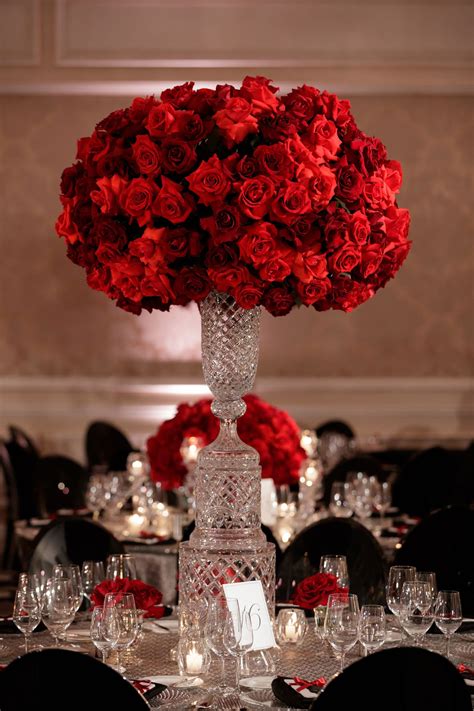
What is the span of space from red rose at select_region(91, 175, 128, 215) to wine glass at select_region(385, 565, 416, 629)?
1092 mm

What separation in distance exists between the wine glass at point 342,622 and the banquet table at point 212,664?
0.12m

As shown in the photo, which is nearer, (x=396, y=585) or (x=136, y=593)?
(x=396, y=585)

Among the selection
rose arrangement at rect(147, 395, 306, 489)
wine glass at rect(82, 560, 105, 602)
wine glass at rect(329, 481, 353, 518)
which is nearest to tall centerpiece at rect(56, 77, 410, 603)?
wine glass at rect(82, 560, 105, 602)

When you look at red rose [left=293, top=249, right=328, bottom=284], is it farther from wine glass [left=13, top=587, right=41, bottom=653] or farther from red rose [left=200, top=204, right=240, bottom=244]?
wine glass [left=13, top=587, right=41, bottom=653]

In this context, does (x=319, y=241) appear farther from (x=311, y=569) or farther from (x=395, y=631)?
(x=311, y=569)

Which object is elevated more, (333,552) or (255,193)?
(255,193)

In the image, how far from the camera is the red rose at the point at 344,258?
2623 millimetres

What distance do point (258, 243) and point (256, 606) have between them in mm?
821

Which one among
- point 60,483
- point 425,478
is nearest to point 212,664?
point 60,483

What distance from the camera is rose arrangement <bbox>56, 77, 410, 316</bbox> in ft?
8.41

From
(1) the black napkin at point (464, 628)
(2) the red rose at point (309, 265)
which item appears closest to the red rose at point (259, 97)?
(2) the red rose at point (309, 265)

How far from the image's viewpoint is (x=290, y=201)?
2.55 meters

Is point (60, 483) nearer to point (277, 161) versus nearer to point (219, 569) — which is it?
point (219, 569)

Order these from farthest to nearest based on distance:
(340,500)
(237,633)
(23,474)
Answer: (23,474) → (340,500) → (237,633)
